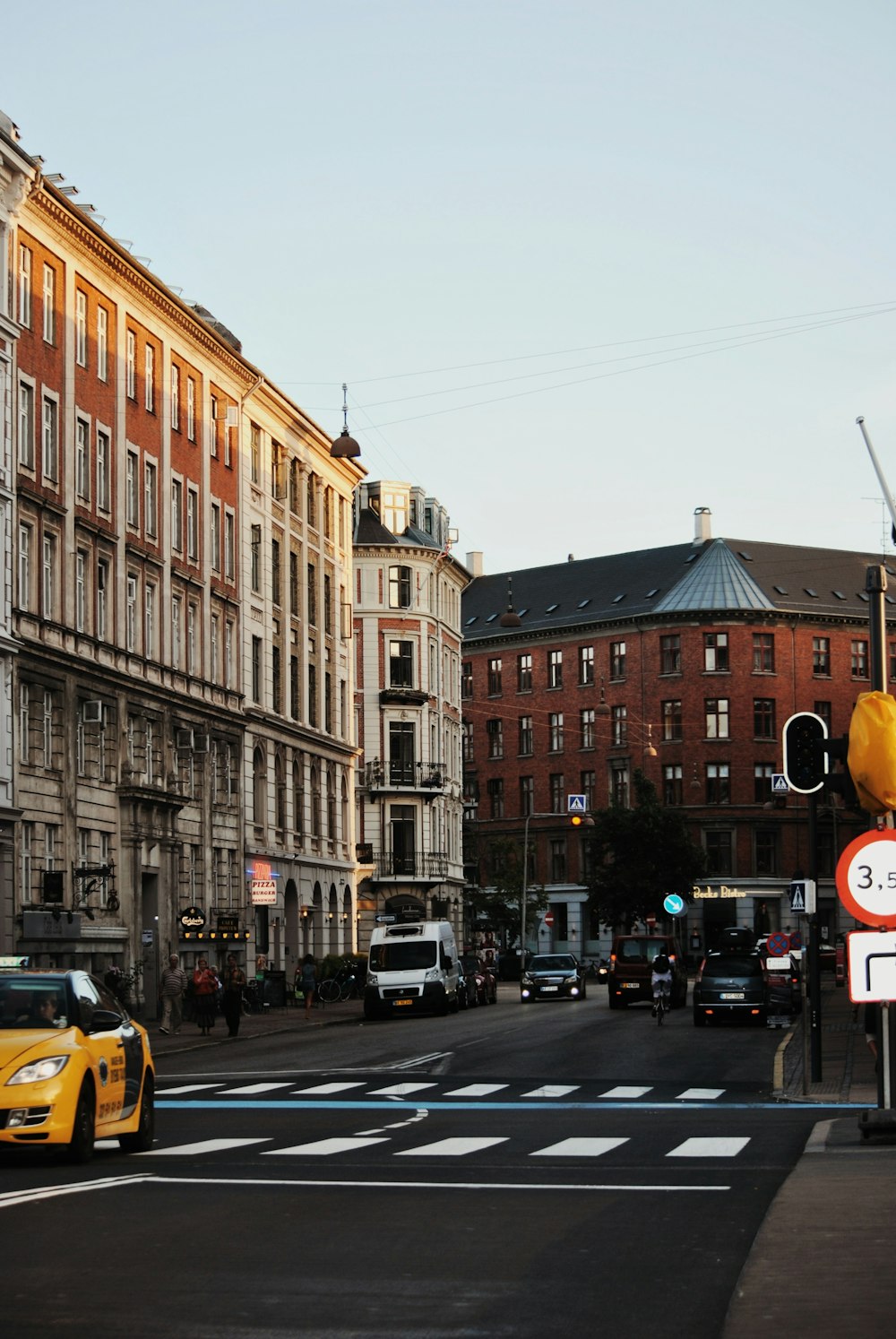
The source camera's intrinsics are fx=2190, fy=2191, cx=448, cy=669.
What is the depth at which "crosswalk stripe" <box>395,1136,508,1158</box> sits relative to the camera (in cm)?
1686

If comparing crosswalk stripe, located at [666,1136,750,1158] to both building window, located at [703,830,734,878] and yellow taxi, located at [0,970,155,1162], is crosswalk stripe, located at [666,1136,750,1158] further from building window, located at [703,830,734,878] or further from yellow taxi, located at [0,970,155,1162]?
building window, located at [703,830,734,878]

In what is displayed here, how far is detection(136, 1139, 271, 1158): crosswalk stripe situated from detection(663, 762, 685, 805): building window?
96200 mm

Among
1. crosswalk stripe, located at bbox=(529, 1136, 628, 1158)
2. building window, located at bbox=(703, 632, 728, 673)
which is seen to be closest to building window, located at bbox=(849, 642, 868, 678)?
building window, located at bbox=(703, 632, 728, 673)

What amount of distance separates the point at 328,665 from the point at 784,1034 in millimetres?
35869

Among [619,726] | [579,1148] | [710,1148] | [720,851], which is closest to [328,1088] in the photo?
[579,1148]

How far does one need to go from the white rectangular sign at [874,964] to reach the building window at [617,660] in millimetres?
101105

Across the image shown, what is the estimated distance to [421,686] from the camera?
92.9m

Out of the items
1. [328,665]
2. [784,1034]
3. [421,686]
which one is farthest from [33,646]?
[421,686]

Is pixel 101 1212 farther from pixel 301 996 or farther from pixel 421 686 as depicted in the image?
pixel 421 686

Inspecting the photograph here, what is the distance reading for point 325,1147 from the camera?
17656 millimetres

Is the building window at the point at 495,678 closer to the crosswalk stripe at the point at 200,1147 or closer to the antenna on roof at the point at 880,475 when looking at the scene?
the antenna on roof at the point at 880,475

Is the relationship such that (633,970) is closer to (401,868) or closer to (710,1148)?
(401,868)

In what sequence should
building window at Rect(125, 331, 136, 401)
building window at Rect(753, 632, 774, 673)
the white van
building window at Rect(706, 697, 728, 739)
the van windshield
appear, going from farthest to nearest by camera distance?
building window at Rect(753, 632, 774, 673) → building window at Rect(706, 697, 728, 739) → building window at Rect(125, 331, 136, 401) → the van windshield → the white van

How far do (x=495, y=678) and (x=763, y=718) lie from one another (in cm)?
1641
